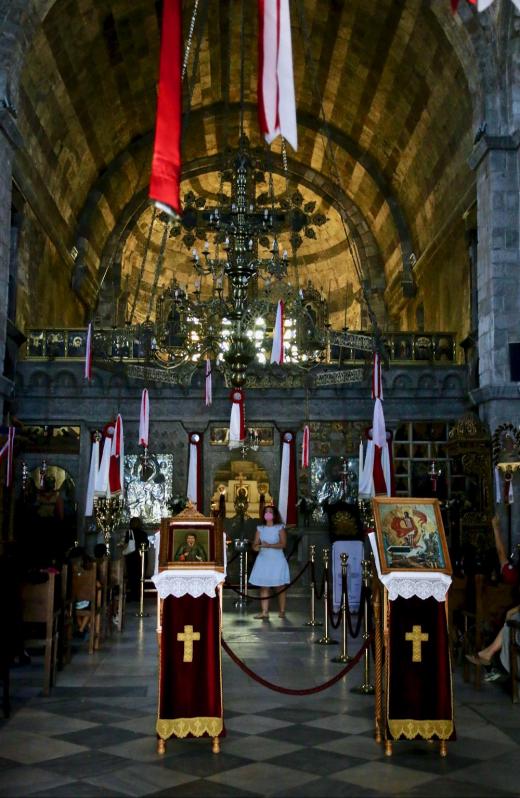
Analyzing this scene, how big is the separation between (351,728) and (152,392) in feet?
42.7

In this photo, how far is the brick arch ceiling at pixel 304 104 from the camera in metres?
18.6

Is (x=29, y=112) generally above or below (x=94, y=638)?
above

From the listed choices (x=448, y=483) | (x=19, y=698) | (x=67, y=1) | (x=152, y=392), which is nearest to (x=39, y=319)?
(x=152, y=392)

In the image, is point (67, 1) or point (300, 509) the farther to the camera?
point (300, 509)

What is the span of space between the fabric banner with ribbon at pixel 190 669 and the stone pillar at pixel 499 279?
1034cm

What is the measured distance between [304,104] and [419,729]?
23.4 metres

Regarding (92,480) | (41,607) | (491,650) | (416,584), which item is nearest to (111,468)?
(92,480)

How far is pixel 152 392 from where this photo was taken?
19141 mm

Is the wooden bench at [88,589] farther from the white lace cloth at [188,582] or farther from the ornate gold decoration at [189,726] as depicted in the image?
the ornate gold decoration at [189,726]

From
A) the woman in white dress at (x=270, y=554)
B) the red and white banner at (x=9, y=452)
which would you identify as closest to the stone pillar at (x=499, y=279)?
the woman in white dress at (x=270, y=554)

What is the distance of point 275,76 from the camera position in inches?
274

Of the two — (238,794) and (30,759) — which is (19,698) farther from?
(238,794)

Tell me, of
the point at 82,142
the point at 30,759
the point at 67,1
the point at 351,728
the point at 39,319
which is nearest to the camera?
the point at 30,759

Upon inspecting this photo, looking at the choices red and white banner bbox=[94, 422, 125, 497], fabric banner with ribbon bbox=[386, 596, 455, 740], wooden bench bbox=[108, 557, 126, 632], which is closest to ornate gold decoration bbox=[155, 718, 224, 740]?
fabric banner with ribbon bbox=[386, 596, 455, 740]
